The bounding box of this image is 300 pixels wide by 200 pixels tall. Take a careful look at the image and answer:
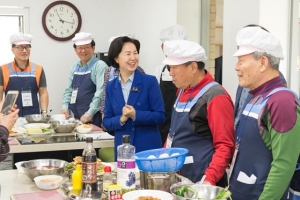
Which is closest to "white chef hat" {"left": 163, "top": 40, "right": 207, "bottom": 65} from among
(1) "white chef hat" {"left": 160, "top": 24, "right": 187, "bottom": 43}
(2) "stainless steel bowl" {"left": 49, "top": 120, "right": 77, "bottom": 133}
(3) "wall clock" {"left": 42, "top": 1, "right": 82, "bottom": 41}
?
(2) "stainless steel bowl" {"left": 49, "top": 120, "right": 77, "bottom": 133}

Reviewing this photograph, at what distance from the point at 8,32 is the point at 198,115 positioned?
519cm

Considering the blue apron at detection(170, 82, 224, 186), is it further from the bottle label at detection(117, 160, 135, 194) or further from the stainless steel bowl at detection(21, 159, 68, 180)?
the stainless steel bowl at detection(21, 159, 68, 180)

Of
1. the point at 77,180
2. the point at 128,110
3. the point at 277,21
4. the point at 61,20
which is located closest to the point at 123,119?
the point at 128,110

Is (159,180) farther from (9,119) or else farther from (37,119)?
(37,119)

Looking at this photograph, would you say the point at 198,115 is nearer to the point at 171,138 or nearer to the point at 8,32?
the point at 171,138

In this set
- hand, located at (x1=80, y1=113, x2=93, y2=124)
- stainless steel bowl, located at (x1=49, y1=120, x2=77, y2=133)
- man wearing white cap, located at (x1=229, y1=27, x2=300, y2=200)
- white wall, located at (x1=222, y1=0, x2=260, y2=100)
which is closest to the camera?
man wearing white cap, located at (x1=229, y1=27, x2=300, y2=200)

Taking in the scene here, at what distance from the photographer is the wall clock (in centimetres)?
665

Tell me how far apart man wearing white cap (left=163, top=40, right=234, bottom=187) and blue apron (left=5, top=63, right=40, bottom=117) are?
2549mm

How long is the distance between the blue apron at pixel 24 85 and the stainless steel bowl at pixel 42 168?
6.94 feet

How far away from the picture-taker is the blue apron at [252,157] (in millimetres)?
1918

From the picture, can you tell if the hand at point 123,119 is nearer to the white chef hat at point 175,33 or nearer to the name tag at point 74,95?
the white chef hat at point 175,33

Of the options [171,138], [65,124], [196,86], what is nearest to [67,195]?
[171,138]

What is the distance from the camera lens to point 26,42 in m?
4.54

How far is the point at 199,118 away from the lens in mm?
2277
